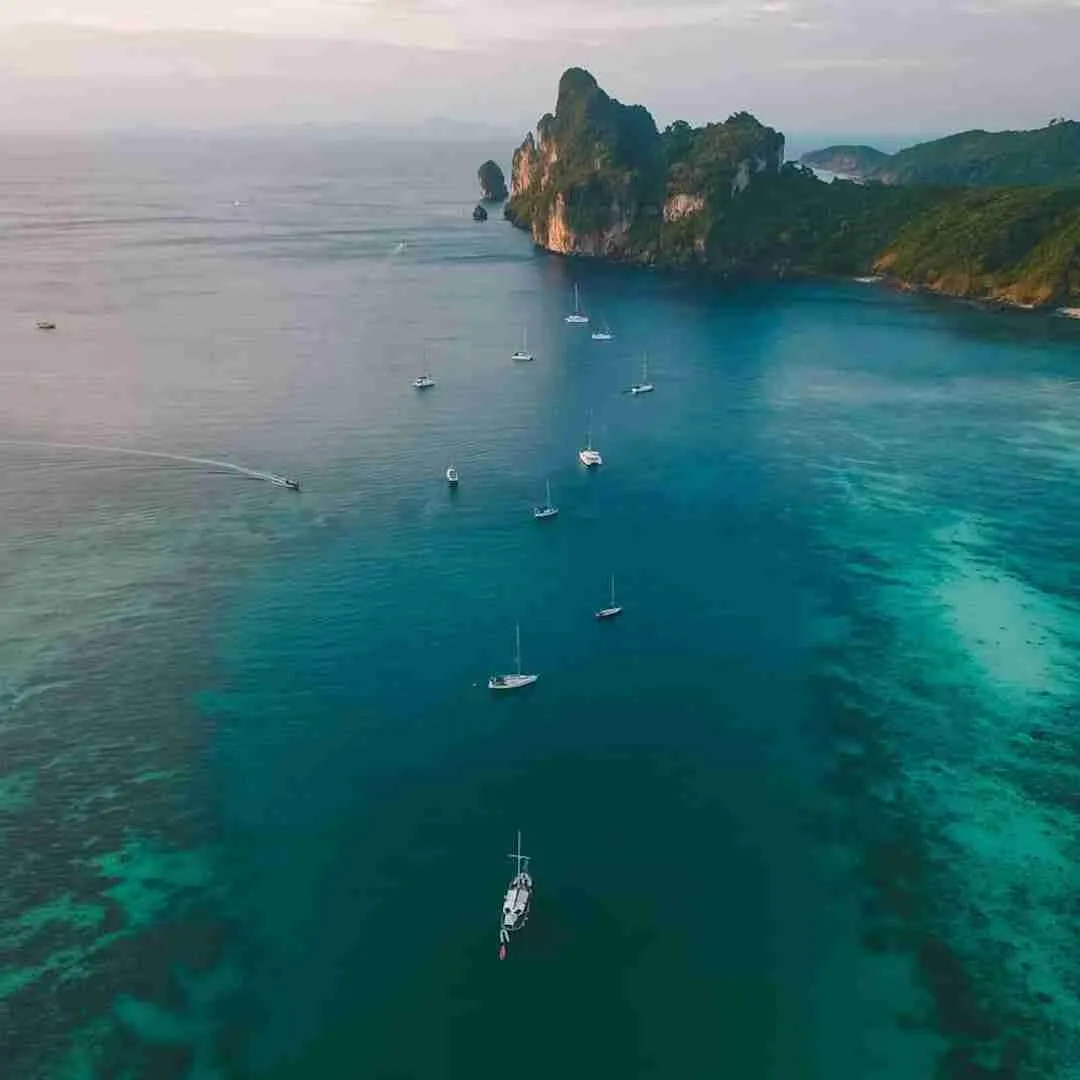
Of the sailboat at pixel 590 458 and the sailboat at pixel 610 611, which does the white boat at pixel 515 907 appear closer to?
the sailboat at pixel 610 611

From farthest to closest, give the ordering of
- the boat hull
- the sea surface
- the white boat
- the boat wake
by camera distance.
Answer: the boat wake
the boat hull
the white boat
the sea surface

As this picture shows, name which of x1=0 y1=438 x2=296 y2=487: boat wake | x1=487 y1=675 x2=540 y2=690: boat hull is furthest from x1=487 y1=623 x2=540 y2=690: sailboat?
x1=0 y1=438 x2=296 y2=487: boat wake

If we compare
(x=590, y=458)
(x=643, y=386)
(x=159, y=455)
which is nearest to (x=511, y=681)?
(x=590, y=458)

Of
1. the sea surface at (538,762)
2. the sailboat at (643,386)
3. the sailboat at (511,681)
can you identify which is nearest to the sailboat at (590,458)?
→ the sea surface at (538,762)

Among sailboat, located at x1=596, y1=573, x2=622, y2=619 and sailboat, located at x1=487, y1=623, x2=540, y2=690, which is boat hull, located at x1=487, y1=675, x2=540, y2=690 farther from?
sailboat, located at x1=596, y1=573, x2=622, y2=619

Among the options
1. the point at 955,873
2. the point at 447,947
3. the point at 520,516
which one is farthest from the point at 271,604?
the point at 955,873

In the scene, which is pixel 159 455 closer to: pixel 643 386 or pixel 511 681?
pixel 511 681
